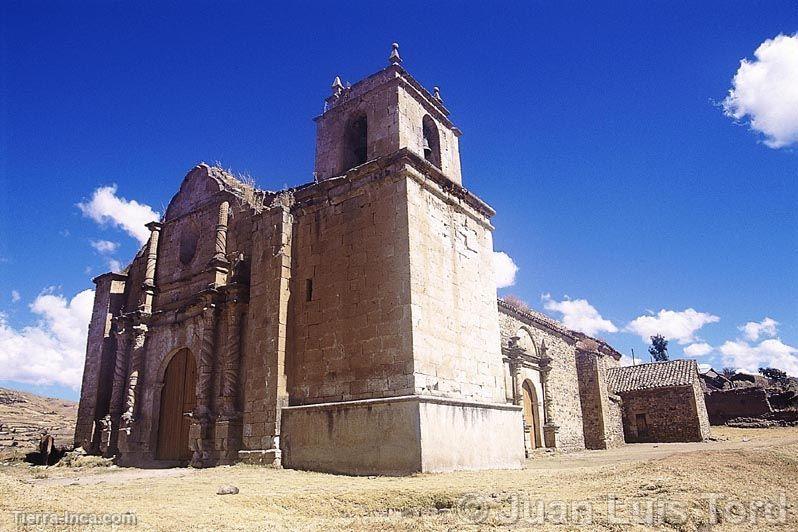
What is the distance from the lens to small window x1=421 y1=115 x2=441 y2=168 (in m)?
12.5

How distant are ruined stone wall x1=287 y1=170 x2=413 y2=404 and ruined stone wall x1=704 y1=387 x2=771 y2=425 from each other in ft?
94.5

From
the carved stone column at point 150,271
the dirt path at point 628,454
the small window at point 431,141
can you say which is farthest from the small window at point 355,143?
the dirt path at point 628,454

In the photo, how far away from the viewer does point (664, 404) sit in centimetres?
2678

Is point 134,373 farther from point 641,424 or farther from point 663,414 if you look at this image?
point 663,414

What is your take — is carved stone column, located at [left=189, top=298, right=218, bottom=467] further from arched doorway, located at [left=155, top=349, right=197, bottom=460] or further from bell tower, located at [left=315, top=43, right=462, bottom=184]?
bell tower, located at [left=315, top=43, right=462, bottom=184]

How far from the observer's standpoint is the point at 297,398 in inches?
411

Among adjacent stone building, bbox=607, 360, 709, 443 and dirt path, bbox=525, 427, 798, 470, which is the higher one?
adjacent stone building, bbox=607, 360, 709, 443

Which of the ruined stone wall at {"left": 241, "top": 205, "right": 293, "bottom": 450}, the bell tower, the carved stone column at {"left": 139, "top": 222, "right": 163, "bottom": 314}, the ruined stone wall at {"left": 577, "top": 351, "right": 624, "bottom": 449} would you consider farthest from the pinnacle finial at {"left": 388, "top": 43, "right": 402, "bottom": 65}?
the ruined stone wall at {"left": 577, "top": 351, "right": 624, "bottom": 449}

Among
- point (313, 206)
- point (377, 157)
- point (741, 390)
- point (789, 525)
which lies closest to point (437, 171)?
point (377, 157)

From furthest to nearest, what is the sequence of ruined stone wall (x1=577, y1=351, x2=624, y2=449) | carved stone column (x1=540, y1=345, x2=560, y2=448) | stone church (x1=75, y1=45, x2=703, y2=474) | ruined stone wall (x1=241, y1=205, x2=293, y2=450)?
ruined stone wall (x1=577, y1=351, x2=624, y2=449) → carved stone column (x1=540, y1=345, x2=560, y2=448) → ruined stone wall (x1=241, y1=205, x2=293, y2=450) → stone church (x1=75, y1=45, x2=703, y2=474)

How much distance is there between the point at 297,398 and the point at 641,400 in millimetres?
22741

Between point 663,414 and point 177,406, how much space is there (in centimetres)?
2325

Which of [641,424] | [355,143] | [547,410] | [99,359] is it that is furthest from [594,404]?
[99,359]

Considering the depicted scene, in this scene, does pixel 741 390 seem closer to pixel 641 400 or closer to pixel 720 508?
pixel 641 400
